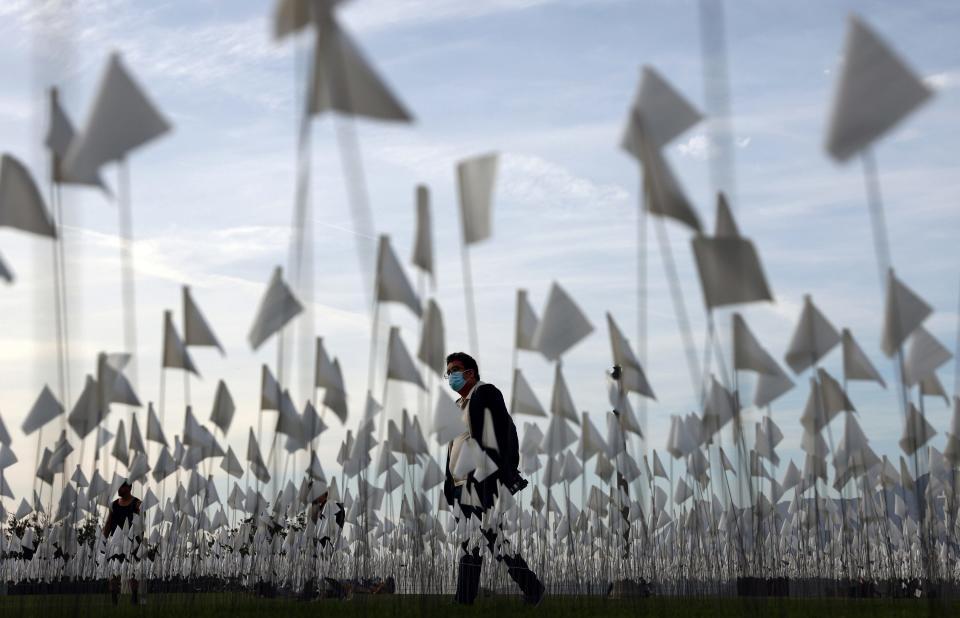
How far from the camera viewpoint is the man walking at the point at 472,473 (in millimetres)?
6488

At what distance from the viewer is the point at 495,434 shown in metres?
6.52

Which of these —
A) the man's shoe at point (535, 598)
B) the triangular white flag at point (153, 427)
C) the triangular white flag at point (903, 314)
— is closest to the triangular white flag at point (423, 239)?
the triangular white flag at point (903, 314)

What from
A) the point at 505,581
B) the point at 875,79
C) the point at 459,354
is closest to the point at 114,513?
the point at 505,581

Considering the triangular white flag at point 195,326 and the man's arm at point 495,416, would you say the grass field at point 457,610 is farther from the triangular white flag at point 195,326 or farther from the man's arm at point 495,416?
the triangular white flag at point 195,326

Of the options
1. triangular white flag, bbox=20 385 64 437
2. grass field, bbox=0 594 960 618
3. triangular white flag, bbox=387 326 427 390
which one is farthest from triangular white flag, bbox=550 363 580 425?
triangular white flag, bbox=20 385 64 437

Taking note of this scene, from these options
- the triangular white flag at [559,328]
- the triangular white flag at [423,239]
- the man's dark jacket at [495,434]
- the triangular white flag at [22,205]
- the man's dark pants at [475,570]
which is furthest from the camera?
the man's dark pants at [475,570]

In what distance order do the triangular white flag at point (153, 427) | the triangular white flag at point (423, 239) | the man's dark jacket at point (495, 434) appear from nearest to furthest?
the triangular white flag at point (423, 239) < the man's dark jacket at point (495, 434) < the triangular white flag at point (153, 427)

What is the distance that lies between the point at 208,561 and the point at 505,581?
16.2ft

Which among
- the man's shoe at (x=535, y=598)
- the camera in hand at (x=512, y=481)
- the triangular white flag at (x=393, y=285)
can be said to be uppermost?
the triangular white flag at (x=393, y=285)

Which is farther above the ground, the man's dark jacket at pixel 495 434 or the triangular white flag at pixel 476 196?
the triangular white flag at pixel 476 196

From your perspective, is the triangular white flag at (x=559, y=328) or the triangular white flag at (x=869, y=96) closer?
the triangular white flag at (x=869, y=96)

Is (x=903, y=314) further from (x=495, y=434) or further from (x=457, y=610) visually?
(x=457, y=610)

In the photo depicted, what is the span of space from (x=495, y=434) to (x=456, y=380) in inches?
23.9

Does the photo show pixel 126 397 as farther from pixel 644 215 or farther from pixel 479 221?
pixel 644 215
